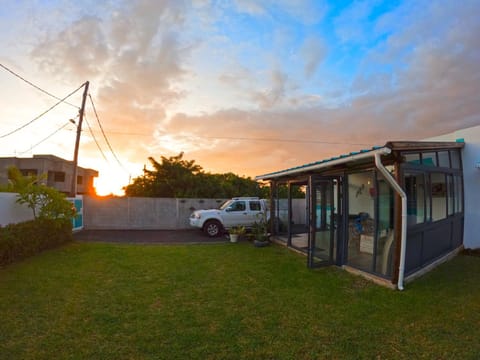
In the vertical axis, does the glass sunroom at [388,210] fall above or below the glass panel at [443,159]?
below

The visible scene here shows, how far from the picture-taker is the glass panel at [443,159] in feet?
22.2

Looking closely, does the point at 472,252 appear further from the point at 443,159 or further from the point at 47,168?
the point at 47,168

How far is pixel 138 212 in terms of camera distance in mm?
13195

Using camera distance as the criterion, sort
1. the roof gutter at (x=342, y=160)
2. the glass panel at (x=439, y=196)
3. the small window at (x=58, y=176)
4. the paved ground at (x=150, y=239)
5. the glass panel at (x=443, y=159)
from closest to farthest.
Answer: the roof gutter at (x=342, y=160), the glass panel at (x=439, y=196), the glass panel at (x=443, y=159), the paved ground at (x=150, y=239), the small window at (x=58, y=176)

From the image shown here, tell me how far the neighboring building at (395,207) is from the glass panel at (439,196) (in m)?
0.02

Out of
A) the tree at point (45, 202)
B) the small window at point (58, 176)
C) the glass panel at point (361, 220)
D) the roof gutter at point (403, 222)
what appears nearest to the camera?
the roof gutter at point (403, 222)

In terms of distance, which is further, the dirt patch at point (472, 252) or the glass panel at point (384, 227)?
the dirt patch at point (472, 252)

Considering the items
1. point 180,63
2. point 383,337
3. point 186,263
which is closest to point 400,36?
point 180,63

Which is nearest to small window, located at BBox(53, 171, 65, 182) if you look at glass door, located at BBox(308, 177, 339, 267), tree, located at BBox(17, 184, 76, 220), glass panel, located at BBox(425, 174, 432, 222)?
tree, located at BBox(17, 184, 76, 220)

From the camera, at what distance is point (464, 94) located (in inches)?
355

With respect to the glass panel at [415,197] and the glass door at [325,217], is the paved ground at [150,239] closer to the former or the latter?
the glass door at [325,217]

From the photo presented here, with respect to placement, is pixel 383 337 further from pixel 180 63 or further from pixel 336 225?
pixel 180 63

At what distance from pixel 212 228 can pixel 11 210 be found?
656cm

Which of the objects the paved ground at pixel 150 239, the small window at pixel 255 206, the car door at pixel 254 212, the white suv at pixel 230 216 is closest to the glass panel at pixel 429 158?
the white suv at pixel 230 216
